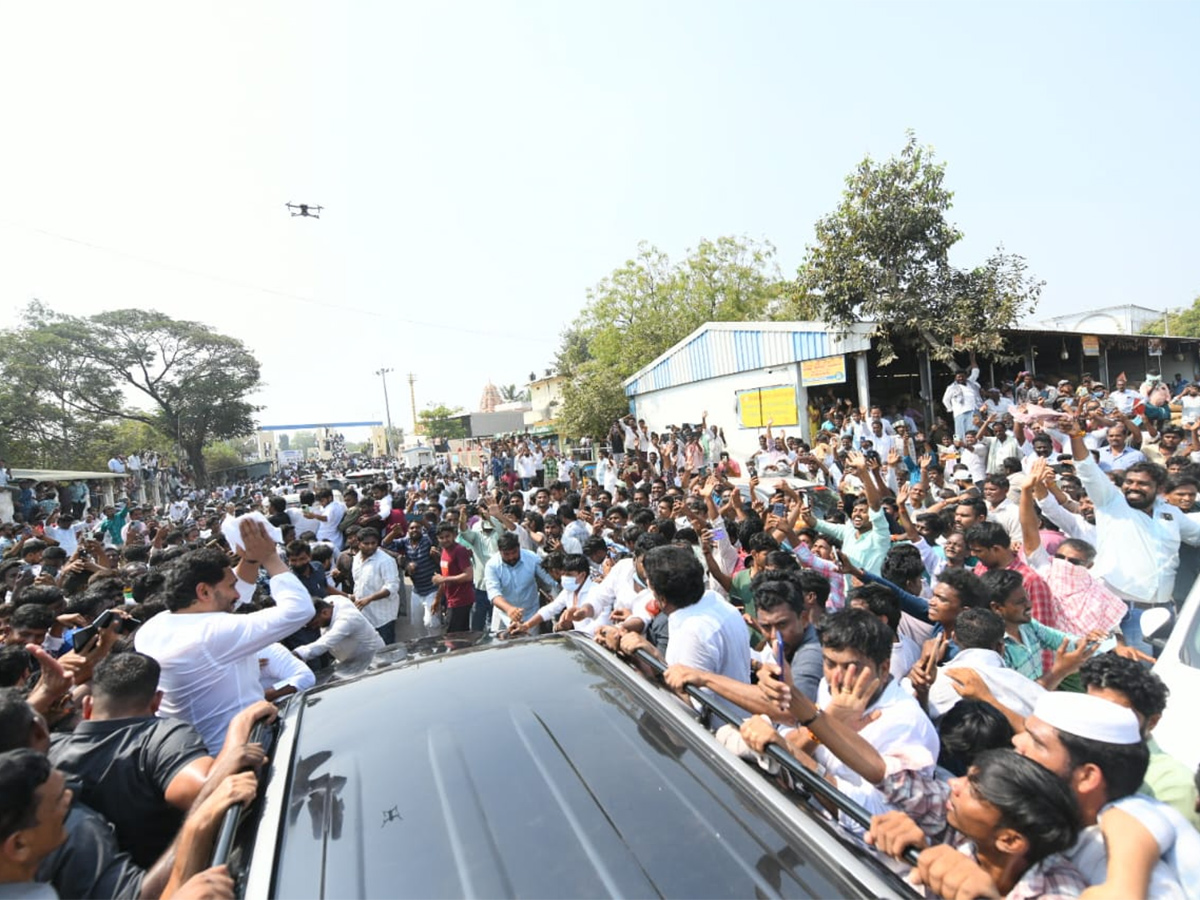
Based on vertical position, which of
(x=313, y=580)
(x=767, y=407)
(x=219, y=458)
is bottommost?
(x=313, y=580)

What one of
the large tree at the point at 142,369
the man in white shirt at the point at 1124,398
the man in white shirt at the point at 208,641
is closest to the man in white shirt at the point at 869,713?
the man in white shirt at the point at 208,641

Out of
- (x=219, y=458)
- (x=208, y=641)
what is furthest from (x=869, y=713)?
(x=219, y=458)

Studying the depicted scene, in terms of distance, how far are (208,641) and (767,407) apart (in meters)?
15.7

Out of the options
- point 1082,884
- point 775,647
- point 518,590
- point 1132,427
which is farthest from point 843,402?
point 1082,884

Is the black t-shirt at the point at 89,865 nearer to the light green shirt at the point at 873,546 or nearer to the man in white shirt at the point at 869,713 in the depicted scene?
the man in white shirt at the point at 869,713

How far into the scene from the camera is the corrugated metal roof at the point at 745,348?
48.9 ft

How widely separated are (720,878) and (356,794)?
1.02 metres

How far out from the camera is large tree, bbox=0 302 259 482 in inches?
1321

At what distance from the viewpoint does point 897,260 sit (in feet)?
46.3

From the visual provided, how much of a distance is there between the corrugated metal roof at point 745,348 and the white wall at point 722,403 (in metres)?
0.21

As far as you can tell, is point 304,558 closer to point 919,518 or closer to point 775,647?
point 775,647

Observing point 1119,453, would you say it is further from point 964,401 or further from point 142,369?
point 142,369

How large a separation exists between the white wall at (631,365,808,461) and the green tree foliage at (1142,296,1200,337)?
140 ft

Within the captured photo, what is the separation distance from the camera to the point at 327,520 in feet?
30.6
